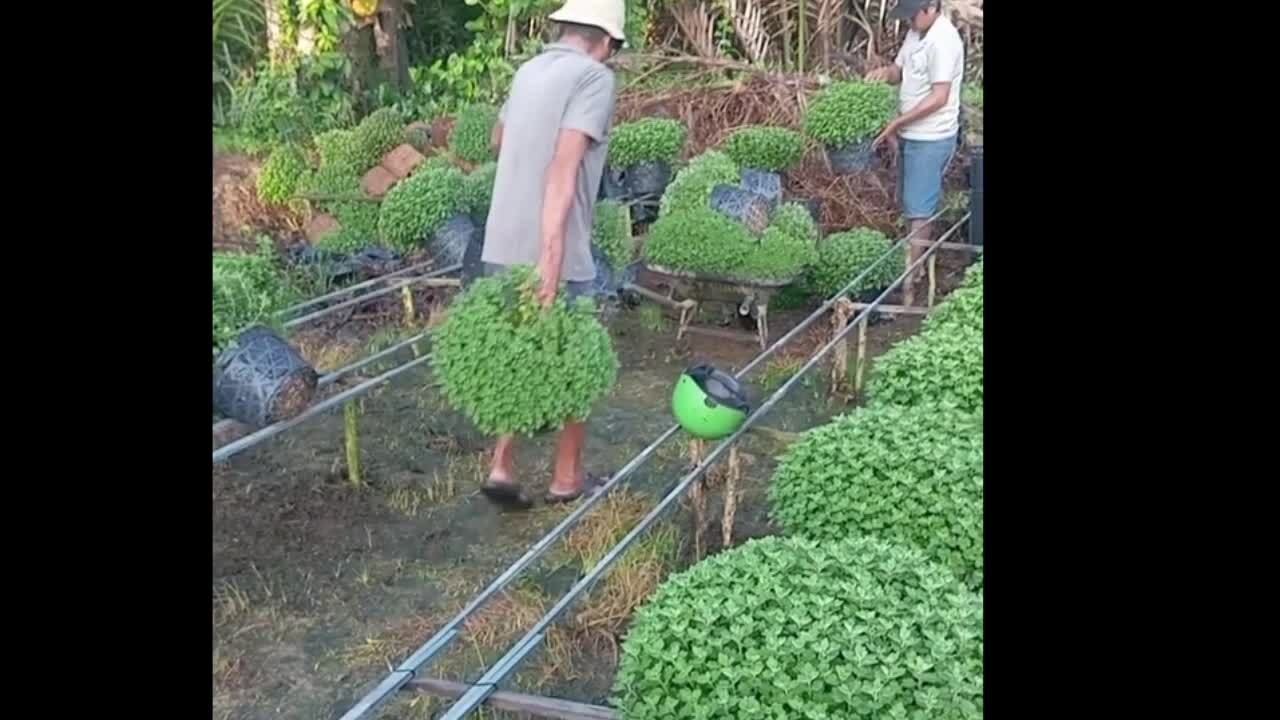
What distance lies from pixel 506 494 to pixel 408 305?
0.32 m

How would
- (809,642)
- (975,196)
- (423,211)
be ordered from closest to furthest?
1. (809,642)
2. (975,196)
3. (423,211)

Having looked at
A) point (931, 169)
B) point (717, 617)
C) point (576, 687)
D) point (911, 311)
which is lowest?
point (576, 687)

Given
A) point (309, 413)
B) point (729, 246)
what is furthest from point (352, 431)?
point (729, 246)

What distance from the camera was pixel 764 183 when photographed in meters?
2.17

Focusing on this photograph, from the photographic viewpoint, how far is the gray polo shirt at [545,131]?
1998 mm

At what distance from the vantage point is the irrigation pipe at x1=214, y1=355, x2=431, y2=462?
202 centimetres

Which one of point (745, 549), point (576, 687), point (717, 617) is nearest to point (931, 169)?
point (745, 549)

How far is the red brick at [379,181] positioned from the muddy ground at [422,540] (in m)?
0.22

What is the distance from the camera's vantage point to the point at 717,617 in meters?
1.75

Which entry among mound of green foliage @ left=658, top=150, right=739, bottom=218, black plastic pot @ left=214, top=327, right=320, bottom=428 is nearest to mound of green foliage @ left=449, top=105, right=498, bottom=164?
mound of green foliage @ left=658, top=150, right=739, bottom=218

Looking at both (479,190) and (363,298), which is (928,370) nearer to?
(479,190)

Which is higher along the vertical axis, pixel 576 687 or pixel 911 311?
pixel 911 311
